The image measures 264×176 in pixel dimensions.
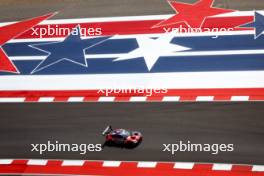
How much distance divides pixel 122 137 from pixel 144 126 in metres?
0.54

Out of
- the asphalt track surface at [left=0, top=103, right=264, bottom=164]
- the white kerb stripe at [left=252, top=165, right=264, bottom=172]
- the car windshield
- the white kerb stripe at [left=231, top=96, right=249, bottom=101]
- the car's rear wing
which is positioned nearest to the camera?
the white kerb stripe at [left=252, top=165, right=264, bottom=172]

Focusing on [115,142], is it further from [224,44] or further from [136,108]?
[224,44]

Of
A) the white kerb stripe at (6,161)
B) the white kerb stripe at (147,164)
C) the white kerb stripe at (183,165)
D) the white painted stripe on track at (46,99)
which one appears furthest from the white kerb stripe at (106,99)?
the white kerb stripe at (6,161)

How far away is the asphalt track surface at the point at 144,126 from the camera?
25.8ft

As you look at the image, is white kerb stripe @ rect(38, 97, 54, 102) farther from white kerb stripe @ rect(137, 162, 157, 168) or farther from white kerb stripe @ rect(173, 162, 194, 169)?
white kerb stripe @ rect(173, 162, 194, 169)

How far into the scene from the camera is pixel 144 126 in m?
8.16

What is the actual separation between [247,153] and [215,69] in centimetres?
193

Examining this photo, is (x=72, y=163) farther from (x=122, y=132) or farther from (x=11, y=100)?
(x=11, y=100)

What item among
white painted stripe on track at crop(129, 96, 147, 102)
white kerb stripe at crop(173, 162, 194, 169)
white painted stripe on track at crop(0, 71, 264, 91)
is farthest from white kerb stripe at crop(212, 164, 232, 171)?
white painted stripe on track at crop(129, 96, 147, 102)

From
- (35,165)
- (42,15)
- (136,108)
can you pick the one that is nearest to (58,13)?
(42,15)

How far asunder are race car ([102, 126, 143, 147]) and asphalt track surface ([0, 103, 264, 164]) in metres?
0.12

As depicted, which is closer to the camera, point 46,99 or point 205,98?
point 205,98

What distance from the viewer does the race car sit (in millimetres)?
7922

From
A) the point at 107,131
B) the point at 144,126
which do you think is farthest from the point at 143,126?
the point at 107,131
